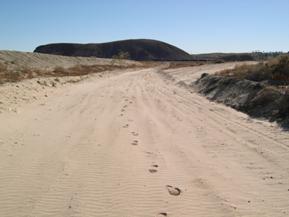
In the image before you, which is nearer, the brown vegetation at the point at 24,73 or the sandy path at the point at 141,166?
the sandy path at the point at 141,166

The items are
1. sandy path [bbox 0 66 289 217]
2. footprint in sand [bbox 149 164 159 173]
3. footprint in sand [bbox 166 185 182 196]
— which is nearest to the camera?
sandy path [bbox 0 66 289 217]

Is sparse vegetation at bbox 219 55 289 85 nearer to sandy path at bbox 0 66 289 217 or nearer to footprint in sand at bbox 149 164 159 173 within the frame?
sandy path at bbox 0 66 289 217

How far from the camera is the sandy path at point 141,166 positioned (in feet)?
19.4

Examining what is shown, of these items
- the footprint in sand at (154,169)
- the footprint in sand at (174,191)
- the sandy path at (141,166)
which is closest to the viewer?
the sandy path at (141,166)

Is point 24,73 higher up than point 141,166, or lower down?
lower down

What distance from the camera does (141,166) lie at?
25.8 ft

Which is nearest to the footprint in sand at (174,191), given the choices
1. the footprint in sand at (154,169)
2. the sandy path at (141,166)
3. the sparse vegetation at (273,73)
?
the sandy path at (141,166)

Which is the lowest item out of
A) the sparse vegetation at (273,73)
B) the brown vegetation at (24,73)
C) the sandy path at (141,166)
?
the brown vegetation at (24,73)

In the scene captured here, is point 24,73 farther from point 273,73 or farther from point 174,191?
point 174,191

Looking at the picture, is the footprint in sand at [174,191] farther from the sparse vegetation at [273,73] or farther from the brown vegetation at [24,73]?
the brown vegetation at [24,73]

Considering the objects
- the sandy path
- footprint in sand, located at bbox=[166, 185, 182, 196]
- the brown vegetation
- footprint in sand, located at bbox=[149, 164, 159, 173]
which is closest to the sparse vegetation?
the sandy path

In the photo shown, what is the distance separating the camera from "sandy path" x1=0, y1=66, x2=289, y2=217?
19.4ft

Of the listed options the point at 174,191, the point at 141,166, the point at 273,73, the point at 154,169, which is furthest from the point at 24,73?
the point at 174,191

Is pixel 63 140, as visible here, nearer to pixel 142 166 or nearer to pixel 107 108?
pixel 142 166
